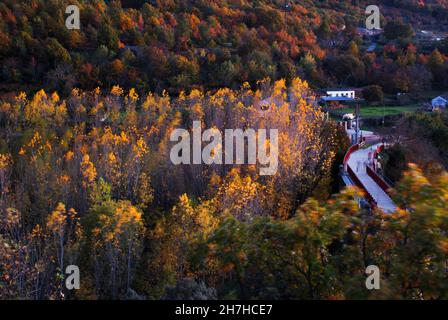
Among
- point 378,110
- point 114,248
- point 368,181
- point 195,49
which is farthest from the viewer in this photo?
point 195,49

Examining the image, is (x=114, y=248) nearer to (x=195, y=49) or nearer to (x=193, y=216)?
(x=193, y=216)

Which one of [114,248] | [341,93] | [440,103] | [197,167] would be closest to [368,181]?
[197,167]

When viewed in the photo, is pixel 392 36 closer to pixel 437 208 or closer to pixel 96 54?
pixel 96 54

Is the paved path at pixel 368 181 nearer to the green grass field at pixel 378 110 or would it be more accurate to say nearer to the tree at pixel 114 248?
the tree at pixel 114 248

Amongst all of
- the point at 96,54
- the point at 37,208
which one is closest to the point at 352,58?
the point at 96,54

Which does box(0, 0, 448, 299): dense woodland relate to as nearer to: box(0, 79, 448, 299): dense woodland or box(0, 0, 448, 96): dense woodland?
box(0, 79, 448, 299): dense woodland

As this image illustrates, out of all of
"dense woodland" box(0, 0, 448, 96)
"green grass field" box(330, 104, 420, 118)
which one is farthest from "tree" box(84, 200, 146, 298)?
"green grass field" box(330, 104, 420, 118)
